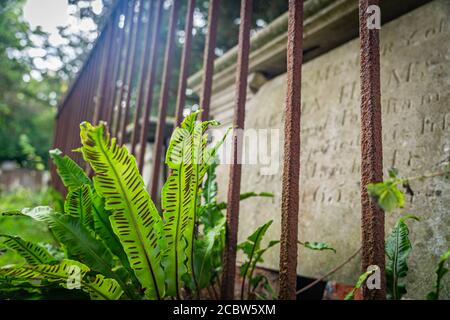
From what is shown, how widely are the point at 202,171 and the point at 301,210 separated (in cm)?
75

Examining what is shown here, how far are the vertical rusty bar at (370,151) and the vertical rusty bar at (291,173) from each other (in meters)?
0.16

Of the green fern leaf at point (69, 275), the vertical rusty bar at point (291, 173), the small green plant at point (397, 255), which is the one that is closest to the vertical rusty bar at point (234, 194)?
the vertical rusty bar at point (291, 173)

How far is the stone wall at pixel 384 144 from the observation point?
101 cm

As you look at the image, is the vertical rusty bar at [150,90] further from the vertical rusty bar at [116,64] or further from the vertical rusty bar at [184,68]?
the vertical rusty bar at [116,64]

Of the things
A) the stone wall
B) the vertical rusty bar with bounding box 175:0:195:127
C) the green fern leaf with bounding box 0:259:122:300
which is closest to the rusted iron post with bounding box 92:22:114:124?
the vertical rusty bar with bounding box 175:0:195:127

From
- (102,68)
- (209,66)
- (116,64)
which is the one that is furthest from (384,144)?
(102,68)

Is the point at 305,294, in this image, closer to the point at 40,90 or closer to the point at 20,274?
the point at 20,274

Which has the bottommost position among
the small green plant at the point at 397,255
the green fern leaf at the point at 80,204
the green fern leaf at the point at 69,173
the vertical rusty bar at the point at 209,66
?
the small green plant at the point at 397,255

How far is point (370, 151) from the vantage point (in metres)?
0.71

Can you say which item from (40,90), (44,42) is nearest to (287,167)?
(44,42)

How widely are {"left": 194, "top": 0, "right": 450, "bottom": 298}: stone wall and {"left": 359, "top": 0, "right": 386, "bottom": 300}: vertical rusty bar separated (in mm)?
363

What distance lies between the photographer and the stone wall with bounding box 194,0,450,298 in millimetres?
1014

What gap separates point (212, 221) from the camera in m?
1.22

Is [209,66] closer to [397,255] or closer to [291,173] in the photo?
[291,173]
